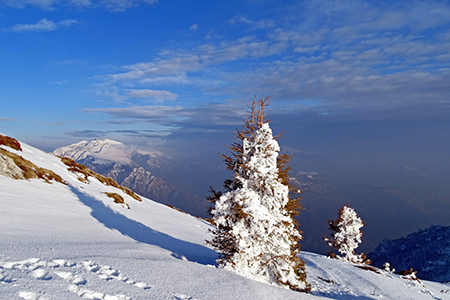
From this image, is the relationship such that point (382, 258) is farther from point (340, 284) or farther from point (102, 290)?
point (102, 290)

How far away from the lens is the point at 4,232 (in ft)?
25.6

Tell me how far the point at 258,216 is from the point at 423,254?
193824mm

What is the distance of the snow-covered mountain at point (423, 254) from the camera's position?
125 metres

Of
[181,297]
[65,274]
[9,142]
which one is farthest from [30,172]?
[181,297]

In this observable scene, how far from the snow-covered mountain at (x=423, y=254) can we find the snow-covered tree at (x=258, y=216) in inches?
6115

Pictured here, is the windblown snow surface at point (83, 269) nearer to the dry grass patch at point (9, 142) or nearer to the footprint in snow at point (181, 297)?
the footprint in snow at point (181, 297)

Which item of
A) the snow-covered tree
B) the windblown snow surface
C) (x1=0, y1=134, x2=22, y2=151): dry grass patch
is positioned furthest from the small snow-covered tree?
(x1=0, y1=134, x2=22, y2=151): dry grass patch

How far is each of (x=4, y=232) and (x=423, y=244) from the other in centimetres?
21641

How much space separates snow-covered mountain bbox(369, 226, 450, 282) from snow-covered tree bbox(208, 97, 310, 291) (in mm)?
155321

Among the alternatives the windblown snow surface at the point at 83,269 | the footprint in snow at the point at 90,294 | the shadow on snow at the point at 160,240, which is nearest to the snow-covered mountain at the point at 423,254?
the shadow on snow at the point at 160,240

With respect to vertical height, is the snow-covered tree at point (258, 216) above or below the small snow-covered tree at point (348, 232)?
above

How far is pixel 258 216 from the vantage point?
9781 mm

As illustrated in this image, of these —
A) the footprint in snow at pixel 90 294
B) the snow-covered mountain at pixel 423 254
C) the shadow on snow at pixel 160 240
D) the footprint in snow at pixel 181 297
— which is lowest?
the snow-covered mountain at pixel 423 254

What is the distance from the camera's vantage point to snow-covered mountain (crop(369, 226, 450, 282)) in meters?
125
